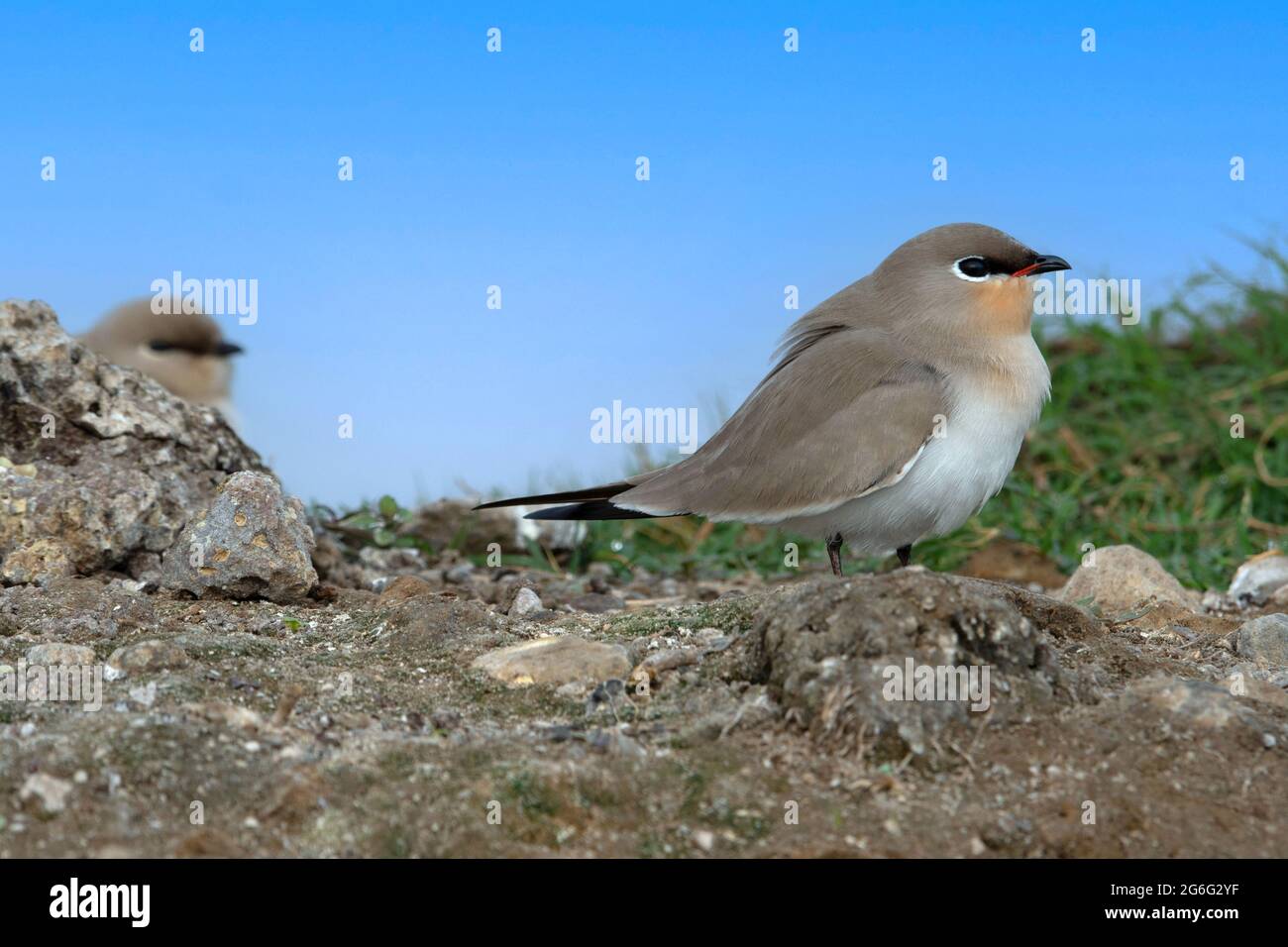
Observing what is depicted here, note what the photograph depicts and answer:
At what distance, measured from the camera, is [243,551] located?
4359 millimetres

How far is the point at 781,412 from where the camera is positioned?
459 cm

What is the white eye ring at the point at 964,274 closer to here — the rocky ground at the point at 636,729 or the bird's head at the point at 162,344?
the rocky ground at the point at 636,729

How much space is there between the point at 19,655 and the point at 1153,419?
23.1 ft

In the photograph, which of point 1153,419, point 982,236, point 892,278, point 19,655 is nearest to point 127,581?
point 19,655

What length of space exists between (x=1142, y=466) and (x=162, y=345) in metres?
5.96

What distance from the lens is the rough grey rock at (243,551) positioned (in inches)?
171

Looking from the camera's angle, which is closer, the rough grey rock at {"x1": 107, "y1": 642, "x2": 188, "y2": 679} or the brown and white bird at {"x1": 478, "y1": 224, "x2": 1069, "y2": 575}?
the rough grey rock at {"x1": 107, "y1": 642, "x2": 188, "y2": 679}

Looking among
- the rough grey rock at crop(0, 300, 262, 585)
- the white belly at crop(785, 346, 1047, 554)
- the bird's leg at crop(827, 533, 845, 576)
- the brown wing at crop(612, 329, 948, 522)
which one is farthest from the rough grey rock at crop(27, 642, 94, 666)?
the bird's leg at crop(827, 533, 845, 576)

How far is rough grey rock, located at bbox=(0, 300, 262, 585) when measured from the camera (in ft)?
15.3

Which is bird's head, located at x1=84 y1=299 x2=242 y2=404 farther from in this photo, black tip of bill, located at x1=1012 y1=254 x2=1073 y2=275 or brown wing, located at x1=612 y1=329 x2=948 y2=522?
black tip of bill, located at x1=1012 y1=254 x2=1073 y2=275

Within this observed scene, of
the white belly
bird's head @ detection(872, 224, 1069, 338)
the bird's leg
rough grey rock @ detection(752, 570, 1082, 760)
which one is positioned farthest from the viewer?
bird's head @ detection(872, 224, 1069, 338)

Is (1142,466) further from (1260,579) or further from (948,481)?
(948,481)

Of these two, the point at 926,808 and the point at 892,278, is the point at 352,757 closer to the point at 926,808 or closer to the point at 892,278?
the point at 926,808

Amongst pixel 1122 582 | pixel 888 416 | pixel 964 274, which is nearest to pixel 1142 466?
pixel 1122 582
